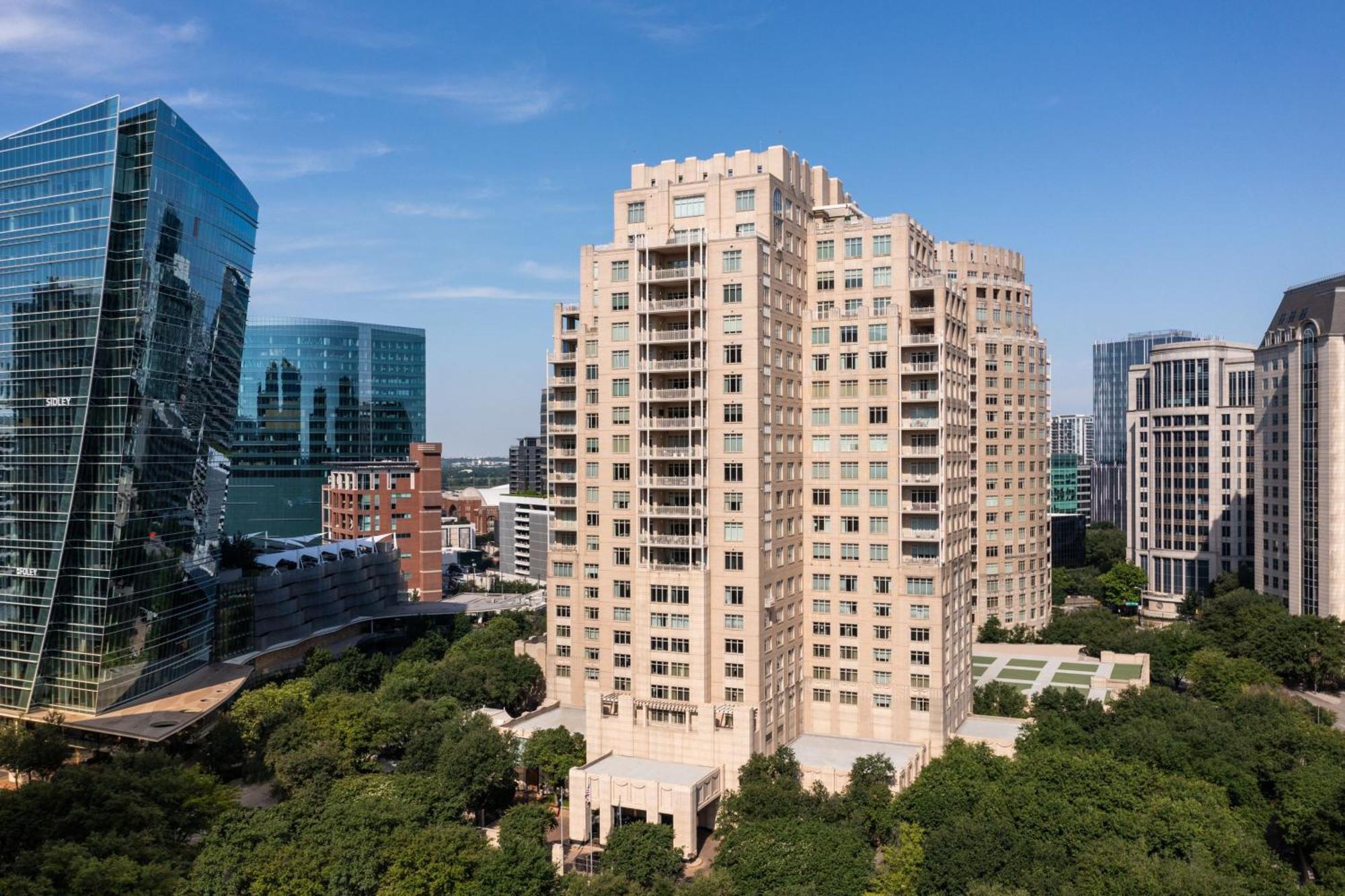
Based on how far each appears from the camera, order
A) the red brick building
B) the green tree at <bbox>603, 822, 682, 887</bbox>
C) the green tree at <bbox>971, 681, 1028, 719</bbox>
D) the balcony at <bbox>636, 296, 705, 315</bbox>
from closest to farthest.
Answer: the green tree at <bbox>603, 822, 682, 887</bbox> < the balcony at <bbox>636, 296, 705, 315</bbox> < the green tree at <bbox>971, 681, 1028, 719</bbox> < the red brick building

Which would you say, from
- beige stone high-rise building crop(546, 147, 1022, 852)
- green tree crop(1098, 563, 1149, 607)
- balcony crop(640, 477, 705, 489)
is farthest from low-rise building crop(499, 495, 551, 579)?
balcony crop(640, 477, 705, 489)

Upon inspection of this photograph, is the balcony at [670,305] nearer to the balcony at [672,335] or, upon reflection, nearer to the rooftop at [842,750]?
the balcony at [672,335]

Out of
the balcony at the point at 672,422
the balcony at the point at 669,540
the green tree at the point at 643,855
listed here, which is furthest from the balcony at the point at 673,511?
the green tree at the point at 643,855

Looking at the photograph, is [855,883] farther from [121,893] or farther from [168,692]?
[168,692]

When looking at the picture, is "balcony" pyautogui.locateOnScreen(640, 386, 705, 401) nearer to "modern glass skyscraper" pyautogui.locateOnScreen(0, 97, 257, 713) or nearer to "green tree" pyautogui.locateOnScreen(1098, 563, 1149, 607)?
"modern glass skyscraper" pyautogui.locateOnScreen(0, 97, 257, 713)

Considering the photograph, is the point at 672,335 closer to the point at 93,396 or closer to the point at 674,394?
the point at 674,394

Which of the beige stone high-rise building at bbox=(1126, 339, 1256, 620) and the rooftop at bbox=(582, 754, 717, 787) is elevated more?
the beige stone high-rise building at bbox=(1126, 339, 1256, 620)
